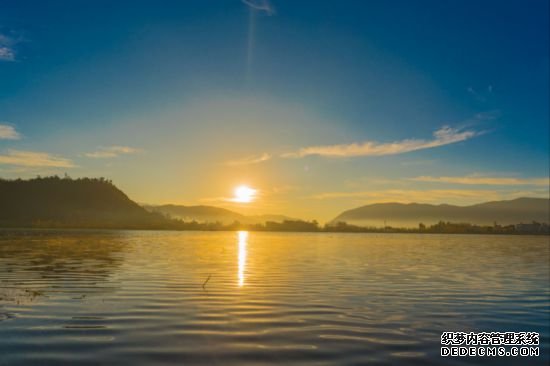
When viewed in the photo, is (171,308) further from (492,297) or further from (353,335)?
(492,297)

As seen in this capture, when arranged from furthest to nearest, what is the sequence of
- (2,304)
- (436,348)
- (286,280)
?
1. (286,280)
2. (2,304)
3. (436,348)

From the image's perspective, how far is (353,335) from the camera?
16141mm

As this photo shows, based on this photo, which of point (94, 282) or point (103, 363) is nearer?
point (103, 363)

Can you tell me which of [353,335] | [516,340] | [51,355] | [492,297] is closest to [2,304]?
[51,355]

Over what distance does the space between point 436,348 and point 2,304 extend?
18.7 meters

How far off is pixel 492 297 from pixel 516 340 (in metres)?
11.9

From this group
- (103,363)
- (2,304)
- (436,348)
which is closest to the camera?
(103,363)

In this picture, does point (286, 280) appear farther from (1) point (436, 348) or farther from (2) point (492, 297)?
(1) point (436, 348)

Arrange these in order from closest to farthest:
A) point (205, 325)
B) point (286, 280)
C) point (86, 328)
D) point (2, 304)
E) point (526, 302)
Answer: point (86, 328) → point (205, 325) → point (2, 304) → point (526, 302) → point (286, 280)

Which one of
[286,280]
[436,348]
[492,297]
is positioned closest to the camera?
[436,348]

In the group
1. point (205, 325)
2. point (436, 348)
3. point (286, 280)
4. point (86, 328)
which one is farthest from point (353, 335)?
point (286, 280)

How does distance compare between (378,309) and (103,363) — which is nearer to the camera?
(103,363)

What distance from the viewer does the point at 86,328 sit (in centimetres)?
1589

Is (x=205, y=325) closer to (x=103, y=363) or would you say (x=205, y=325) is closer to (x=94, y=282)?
(x=103, y=363)
